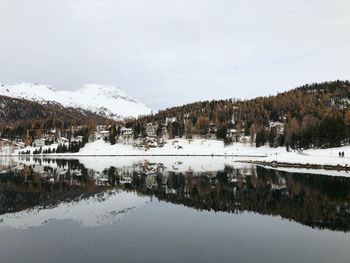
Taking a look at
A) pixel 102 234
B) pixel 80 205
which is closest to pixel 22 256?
pixel 102 234

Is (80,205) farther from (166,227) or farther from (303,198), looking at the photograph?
(303,198)

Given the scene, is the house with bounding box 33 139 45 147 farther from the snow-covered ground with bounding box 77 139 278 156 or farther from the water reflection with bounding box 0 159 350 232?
the water reflection with bounding box 0 159 350 232

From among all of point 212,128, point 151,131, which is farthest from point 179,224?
point 151,131

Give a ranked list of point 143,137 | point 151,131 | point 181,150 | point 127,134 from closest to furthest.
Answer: point 181,150 → point 143,137 → point 127,134 → point 151,131

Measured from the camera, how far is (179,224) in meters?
24.8

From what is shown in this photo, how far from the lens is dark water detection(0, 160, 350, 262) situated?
1809cm

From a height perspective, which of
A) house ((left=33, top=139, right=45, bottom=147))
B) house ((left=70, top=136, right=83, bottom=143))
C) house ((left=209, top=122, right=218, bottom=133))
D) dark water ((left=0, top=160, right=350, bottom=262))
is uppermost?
house ((left=209, top=122, right=218, bottom=133))

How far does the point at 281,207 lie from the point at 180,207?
775cm

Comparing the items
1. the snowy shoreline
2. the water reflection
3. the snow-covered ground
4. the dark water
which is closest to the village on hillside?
the snowy shoreline

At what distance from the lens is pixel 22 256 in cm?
1784

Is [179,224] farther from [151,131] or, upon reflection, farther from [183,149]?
[151,131]

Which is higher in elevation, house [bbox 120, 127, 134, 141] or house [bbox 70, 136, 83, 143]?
house [bbox 120, 127, 134, 141]

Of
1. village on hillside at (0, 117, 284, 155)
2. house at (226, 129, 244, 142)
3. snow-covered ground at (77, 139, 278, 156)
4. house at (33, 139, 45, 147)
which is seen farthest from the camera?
house at (33, 139, 45, 147)

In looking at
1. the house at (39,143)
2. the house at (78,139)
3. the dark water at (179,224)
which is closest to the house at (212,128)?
the house at (78,139)
